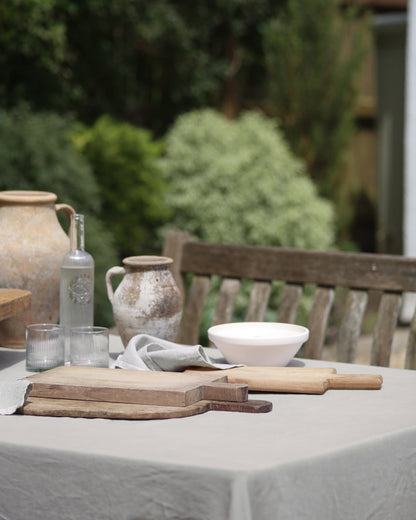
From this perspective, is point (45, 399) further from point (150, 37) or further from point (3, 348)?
point (150, 37)

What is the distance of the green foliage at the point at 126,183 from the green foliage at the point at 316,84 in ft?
5.44

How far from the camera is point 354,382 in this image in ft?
5.54

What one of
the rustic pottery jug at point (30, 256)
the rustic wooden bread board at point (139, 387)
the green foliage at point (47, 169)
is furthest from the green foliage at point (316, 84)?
the rustic wooden bread board at point (139, 387)

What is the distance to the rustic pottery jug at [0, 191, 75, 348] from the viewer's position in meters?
2.02

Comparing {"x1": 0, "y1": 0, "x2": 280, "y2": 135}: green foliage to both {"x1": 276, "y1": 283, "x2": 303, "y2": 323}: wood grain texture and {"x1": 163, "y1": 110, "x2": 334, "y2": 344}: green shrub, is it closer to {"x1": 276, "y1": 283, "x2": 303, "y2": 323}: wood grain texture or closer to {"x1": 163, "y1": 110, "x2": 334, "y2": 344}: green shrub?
{"x1": 163, "y1": 110, "x2": 334, "y2": 344}: green shrub

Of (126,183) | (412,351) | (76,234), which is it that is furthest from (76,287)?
(126,183)

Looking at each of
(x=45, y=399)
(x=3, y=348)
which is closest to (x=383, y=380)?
(x=45, y=399)

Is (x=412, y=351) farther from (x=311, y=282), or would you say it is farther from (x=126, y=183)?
(x=126, y=183)

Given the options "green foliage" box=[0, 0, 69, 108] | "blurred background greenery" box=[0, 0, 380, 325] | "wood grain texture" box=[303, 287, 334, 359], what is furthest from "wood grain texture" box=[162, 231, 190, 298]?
"green foliage" box=[0, 0, 69, 108]

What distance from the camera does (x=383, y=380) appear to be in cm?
179

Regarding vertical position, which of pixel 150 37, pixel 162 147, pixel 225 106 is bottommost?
pixel 162 147

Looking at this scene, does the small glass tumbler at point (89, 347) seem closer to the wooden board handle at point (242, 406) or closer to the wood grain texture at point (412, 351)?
the wooden board handle at point (242, 406)

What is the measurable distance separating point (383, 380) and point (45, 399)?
695 millimetres

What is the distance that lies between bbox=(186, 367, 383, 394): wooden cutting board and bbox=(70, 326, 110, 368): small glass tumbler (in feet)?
0.64
